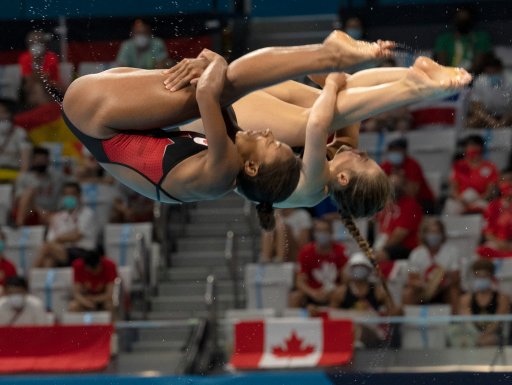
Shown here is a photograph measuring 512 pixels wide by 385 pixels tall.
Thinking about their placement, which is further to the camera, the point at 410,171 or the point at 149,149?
the point at 410,171

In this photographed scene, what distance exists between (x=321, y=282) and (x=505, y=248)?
1.10 metres

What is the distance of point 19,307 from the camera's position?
7855 mm

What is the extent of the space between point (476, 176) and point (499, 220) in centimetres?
42

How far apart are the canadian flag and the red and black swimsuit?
2231 millimetres

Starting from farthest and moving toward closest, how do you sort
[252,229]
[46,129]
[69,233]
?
[46,129], [69,233], [252,229]

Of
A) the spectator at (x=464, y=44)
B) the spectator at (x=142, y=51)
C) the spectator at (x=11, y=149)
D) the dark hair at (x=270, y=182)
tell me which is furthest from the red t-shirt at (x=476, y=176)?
the dark hair at (x=270, y=182)

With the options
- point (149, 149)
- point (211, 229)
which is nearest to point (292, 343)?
point (211, 229)

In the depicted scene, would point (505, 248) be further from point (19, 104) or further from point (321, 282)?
point (19, 104)

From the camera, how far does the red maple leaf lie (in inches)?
282

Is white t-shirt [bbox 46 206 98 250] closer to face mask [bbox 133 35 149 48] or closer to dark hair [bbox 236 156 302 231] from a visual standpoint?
face mask [bbox 133 35 149 48]

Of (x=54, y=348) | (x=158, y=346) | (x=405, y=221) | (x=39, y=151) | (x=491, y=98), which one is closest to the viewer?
(x=158, y=346)

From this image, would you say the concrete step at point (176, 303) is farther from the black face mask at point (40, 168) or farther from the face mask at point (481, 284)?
the face mask at point (481, 284)

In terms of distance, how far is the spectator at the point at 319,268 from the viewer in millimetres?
7739

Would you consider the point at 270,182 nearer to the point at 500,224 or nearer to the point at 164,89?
the point at 164,89
